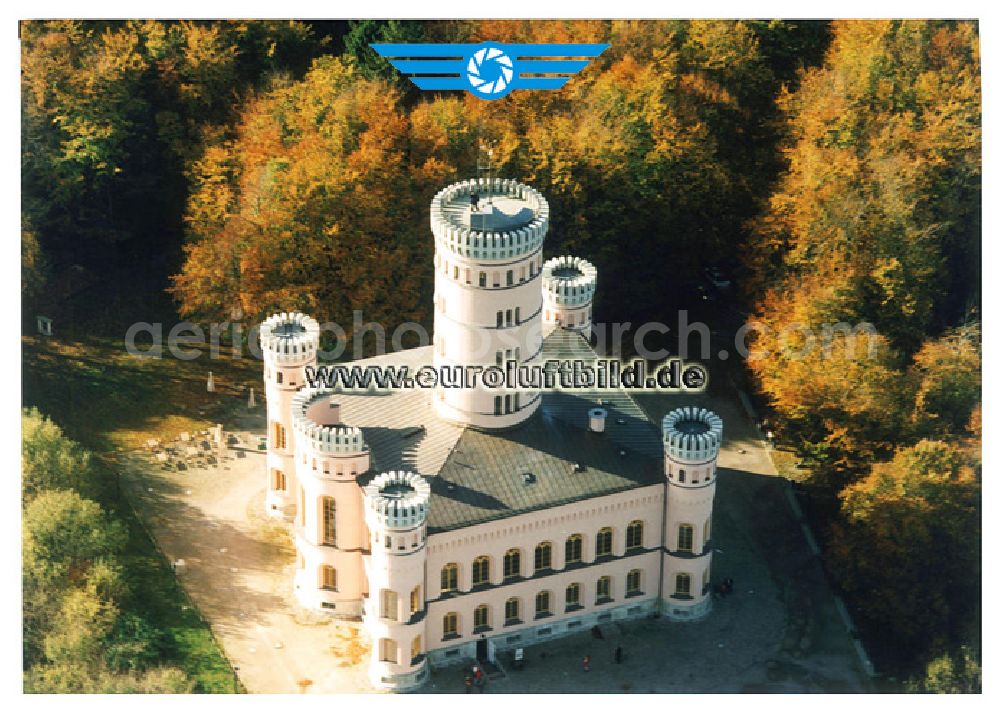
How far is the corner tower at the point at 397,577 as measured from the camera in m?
132

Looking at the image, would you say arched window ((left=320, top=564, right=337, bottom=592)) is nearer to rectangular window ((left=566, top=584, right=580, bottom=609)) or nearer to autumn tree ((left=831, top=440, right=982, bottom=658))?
rectangular window ((left=566, top=584, right=580, bottom=609))

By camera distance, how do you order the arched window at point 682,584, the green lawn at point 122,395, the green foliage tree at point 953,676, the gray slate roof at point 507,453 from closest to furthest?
1. the green foliage tree at point 953,676
2. the gray slate roof at point 507,453
3. the arched window at point 682,584
4. the green lawn at point 122,395

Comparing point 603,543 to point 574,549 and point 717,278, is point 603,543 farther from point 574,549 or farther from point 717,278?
point 717,278

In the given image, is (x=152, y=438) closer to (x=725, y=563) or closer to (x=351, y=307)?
(x=351, y=307)

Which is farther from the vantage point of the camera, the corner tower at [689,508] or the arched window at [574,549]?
the arched window at [574,549]

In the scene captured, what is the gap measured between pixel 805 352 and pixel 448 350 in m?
28.3

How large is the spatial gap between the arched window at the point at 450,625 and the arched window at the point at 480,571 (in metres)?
2.39

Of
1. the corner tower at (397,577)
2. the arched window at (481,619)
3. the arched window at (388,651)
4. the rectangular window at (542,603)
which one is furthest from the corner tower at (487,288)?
the arched window at (388,651)

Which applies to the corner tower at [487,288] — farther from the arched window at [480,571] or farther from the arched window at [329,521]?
the arched window at [329,521]

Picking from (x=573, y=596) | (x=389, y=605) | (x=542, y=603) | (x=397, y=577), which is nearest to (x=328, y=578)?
(x=389, y=605)

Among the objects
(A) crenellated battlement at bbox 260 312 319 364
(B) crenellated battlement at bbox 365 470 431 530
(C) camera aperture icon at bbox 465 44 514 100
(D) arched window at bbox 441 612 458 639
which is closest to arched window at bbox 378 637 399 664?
(D) arched window at bbox 441 612 458 639

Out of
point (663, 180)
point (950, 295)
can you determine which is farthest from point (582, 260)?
point (950, 295)

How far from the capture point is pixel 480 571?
137m

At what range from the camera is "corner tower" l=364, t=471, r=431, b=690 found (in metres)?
132
